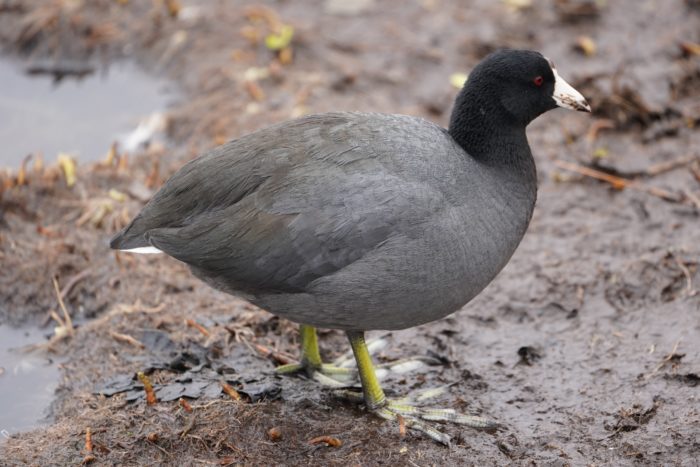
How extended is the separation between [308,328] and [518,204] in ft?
4.19

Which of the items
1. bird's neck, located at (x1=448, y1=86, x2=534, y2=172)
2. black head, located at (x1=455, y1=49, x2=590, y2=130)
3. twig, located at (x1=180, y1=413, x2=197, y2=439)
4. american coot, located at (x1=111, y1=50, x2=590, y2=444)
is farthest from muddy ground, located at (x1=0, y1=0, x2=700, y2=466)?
black head, located at (x1=455, y1=49, x2=590, y2=130)

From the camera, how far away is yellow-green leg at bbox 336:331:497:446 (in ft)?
14.3

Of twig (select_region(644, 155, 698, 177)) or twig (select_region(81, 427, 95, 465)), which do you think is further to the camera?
twig (select_region(644, 155, 698, 177))

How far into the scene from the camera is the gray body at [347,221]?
13.1 ft

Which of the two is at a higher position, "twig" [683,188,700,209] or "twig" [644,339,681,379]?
"twig" [683,188,700,209]

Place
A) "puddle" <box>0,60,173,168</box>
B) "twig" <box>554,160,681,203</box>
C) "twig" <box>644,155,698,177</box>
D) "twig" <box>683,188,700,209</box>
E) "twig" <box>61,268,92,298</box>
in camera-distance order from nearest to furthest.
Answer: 1. "twig" <box>61,268,92,298</box>
2. "twig" <box>683,188,700,209</box>
3. "twig" <box>554,160,681,203</box>
4. "twig" <box>644,155,698,177</box>
5. "puddle" <box>0,60,173,168</box>

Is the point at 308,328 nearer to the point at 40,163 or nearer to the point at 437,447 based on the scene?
the point at 437,447

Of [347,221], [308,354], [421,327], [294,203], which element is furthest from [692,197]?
[294,203]

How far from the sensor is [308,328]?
4.79 m

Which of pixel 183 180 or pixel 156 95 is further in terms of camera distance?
pixel 156 95

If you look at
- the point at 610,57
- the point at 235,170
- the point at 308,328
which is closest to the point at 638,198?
the point at 610,57

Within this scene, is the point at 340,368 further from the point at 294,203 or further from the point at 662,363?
the point at 662,363

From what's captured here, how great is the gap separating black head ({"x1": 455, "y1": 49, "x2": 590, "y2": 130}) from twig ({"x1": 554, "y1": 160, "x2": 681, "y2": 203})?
1781mm

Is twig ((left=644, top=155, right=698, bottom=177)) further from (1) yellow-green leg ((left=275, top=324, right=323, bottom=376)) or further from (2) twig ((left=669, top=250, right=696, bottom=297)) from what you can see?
(1) yellow-green leg ((left=275, top=324, right=323, bottom=376))
